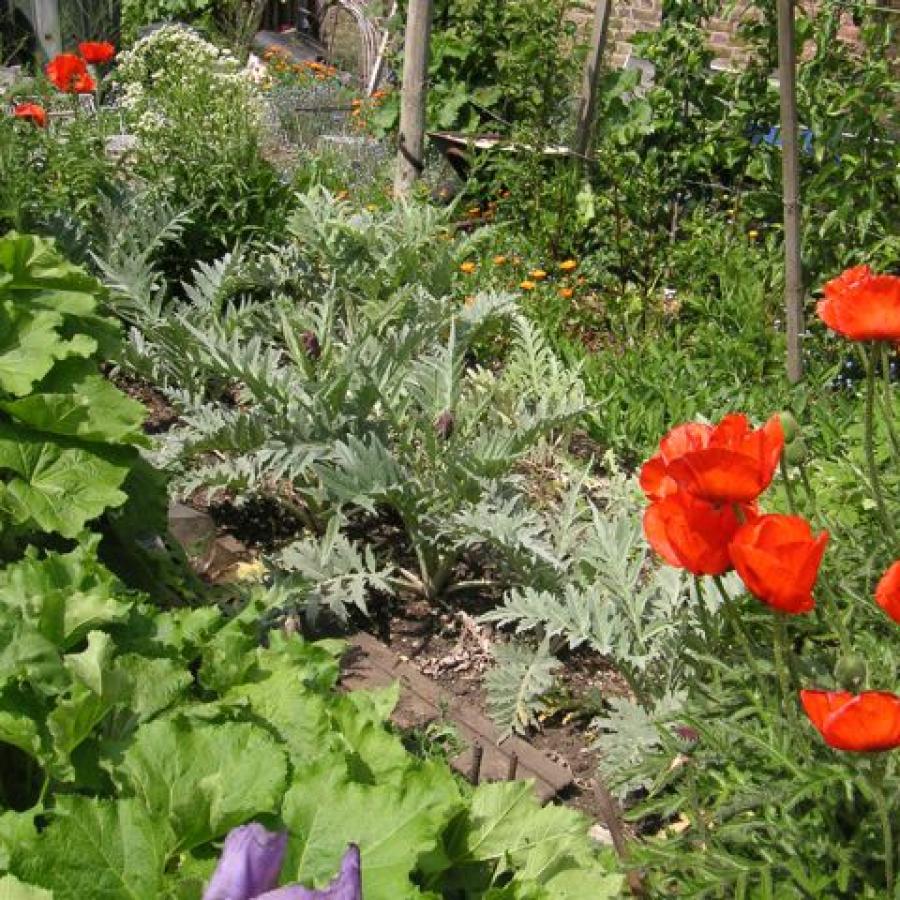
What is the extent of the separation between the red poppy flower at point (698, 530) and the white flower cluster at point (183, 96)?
406cm

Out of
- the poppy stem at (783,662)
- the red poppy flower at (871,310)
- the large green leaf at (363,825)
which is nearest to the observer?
the large green leaf at (363,825)

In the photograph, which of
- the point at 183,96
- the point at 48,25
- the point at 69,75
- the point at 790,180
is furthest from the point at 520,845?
the point at 48,25

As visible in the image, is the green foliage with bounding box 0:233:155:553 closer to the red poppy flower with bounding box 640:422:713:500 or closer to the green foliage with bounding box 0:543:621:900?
the green foliage with bounding box 0:543:621:900

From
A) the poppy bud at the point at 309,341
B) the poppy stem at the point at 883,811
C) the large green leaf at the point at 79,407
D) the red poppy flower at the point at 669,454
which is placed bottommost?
the poppy bud at the point at 309,341

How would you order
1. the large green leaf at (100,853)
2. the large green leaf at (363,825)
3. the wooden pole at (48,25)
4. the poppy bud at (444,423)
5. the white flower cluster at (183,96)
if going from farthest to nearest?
1. the wooden pole at (48,25)
2. the white flower cluster at (183,96)
3. the poppy bud at (444,423)
4. the large green leaf at (363,825)
5. the large green leaf at (100,853)

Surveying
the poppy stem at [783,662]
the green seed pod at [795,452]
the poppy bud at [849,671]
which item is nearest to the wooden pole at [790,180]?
the green seed pod at [795,452]

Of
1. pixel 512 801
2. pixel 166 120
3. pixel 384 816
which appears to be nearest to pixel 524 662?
pixel 512 801

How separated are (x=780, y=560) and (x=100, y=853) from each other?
81 centimetres

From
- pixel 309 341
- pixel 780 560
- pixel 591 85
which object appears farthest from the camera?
pixel 591 85

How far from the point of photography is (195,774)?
1275mm

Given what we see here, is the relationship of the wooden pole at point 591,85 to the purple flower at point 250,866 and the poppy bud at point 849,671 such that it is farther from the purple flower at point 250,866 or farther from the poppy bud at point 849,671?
the purple flower at point 250,866

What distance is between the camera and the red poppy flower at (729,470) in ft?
5.14

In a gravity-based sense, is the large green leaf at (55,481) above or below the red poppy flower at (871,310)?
below

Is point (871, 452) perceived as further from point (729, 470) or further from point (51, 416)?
point (51, 416)
